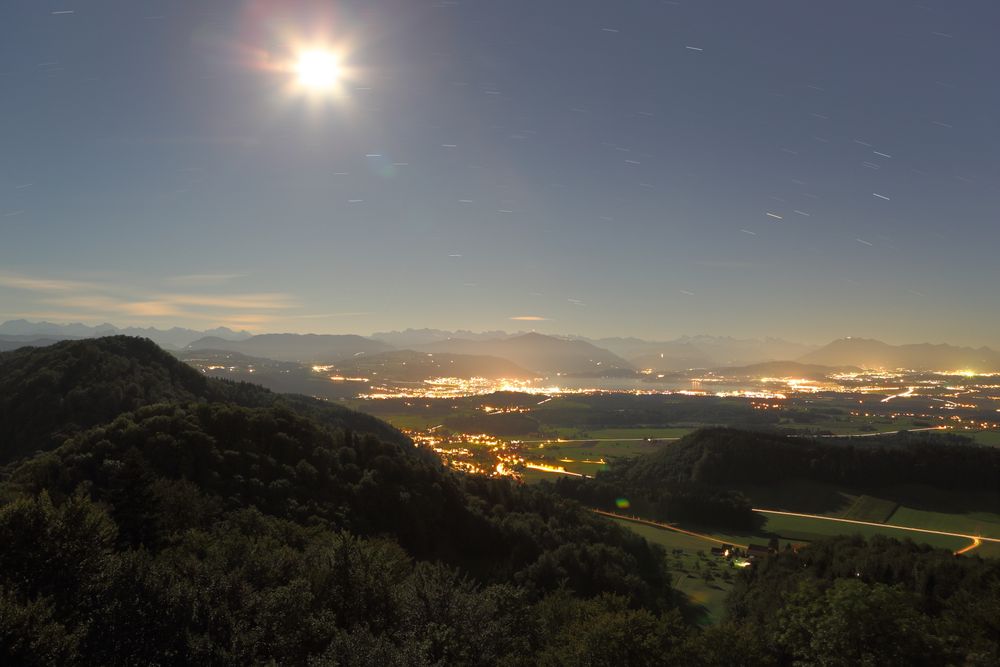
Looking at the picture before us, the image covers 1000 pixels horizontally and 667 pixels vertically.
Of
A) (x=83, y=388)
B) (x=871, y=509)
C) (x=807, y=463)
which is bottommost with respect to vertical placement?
(x=871, y=509)

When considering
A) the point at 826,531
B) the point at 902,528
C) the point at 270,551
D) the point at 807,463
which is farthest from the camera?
the point at 807,463

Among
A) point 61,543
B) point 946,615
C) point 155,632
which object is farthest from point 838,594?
point 61,543

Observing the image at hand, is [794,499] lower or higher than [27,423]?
lower

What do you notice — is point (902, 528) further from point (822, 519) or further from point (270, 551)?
point (270, 551)

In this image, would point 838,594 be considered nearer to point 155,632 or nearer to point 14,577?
point 155,632

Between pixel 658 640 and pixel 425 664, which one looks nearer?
pixel 425 664

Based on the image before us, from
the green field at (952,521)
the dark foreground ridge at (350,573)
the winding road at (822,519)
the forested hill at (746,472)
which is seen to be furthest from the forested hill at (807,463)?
the dark foreground ridge at (350,573)

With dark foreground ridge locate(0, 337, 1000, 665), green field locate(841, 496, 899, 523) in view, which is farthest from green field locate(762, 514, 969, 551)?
dark foreground ridge locate(0, 337, 1000, 665)

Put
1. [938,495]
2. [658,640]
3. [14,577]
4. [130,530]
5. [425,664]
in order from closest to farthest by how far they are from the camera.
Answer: [425,664] < [14,577] < [658,640] < [130,530] < [938,495]

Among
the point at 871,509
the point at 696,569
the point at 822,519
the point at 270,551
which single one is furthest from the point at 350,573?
the point at 871,509

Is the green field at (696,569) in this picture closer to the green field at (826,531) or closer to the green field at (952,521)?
the green field at (826,531)
